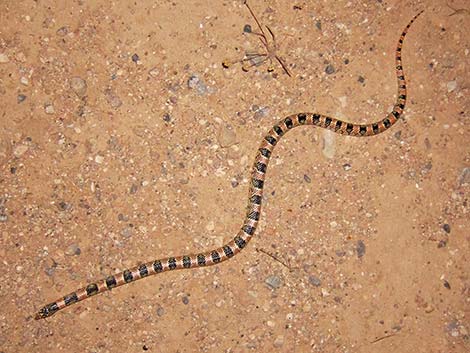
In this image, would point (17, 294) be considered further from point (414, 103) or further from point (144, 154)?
point (414, 103)

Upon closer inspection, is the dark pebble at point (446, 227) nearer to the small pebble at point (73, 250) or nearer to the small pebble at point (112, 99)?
the small pebble at point (112, 99)

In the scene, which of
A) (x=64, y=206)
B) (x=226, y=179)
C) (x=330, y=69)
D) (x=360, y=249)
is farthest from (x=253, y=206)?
(x=64, y=206)

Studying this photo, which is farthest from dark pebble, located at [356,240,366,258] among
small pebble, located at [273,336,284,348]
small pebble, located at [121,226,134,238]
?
small pebble, located at [121,226,134,238]

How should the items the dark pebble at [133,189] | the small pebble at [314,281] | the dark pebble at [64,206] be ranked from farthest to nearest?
the small pebble at [314,281], the dark pebble at [133,189], the dark pebble at [64,206]

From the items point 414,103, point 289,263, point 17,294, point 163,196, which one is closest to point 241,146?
point 163,196

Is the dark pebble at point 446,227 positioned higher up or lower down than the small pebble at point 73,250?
lower down

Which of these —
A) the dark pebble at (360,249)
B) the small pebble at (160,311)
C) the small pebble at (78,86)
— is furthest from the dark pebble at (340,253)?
the small pebble at (78,86)

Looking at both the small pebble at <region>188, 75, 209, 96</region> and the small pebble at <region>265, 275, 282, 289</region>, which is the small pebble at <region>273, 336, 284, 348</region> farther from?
the small pebble at <region>188, 75, 209, 96</region>
